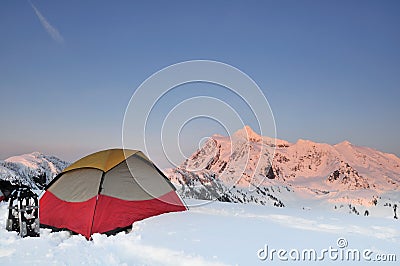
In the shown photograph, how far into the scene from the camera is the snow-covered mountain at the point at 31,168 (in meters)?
15.1

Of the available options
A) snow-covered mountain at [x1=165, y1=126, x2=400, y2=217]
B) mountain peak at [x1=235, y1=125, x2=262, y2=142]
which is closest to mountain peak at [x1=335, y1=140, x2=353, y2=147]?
snow-covered mountain at [x1=165, y1=126, x2=400, y2=217]

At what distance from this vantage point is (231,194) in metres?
12.5

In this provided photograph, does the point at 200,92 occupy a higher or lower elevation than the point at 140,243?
higher

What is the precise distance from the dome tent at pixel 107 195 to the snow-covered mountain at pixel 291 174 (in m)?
4.18

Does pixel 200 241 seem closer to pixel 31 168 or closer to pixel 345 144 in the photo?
pixel 31 168

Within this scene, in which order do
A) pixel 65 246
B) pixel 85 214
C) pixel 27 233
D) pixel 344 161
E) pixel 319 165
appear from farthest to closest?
1. pixel 319 165
2. pixel 344 161
3. pixel 85 214
4. pixel 27 233
5. pixel 65 246

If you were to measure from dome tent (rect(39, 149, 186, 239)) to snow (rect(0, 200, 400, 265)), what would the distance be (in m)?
0.25

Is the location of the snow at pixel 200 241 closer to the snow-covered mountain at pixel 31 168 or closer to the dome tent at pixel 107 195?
Result: the dome tent at pixel 107 195

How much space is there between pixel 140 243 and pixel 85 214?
50.5 inches

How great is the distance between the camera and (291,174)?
106 feet

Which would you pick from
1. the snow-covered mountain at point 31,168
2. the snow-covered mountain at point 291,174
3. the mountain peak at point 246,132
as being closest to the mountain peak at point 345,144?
the snow-covered mountain at point 291,174

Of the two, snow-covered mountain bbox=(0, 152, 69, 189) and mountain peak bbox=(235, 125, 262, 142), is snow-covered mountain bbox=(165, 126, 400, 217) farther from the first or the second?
snow-covered mountain bbox=(0, 152, 69, 189)

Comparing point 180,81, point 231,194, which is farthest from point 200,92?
point 231,194

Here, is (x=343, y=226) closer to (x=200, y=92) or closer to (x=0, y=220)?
(x=200, y=92)
